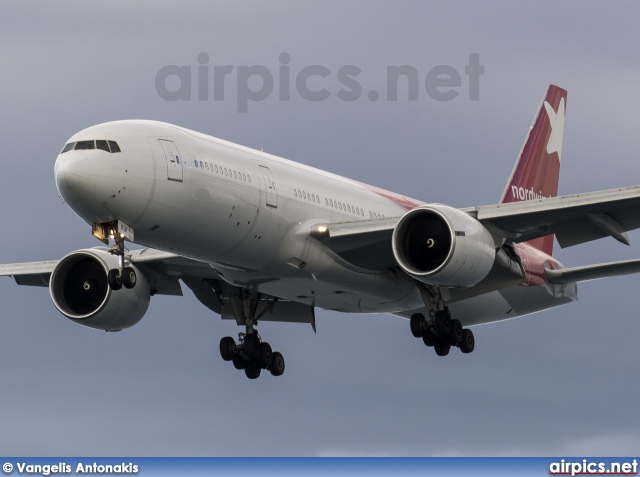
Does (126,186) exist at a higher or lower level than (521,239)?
lower

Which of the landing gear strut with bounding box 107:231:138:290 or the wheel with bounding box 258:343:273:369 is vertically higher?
the wheel with bounding box 258:343:273:369

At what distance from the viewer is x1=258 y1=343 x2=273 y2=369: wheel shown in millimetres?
48062

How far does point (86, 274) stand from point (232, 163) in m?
8.88

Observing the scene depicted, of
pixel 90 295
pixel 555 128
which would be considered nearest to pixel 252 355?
pixel 90 295

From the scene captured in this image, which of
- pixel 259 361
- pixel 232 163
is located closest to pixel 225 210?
pixel 232 163

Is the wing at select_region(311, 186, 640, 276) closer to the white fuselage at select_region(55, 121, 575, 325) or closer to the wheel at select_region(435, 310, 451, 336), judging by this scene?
the white fuselage at select_region(55, 121, 575, 325)

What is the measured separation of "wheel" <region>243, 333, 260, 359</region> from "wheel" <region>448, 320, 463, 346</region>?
6421mm

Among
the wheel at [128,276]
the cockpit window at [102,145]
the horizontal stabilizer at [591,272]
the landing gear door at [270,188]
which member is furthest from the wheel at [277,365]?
the cockpit window at [102,145]

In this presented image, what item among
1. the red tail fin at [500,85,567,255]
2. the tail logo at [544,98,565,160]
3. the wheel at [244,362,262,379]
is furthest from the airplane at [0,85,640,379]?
the tail logo at [544,98,565,160]

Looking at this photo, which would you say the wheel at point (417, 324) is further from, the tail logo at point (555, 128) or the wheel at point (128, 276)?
the tail logo at point (555, 128)

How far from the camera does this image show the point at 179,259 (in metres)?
45.8

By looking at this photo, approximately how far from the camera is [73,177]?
37.5 m

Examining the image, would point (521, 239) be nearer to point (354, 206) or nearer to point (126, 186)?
point (354, 206)

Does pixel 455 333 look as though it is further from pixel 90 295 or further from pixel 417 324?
pixel 90 295
